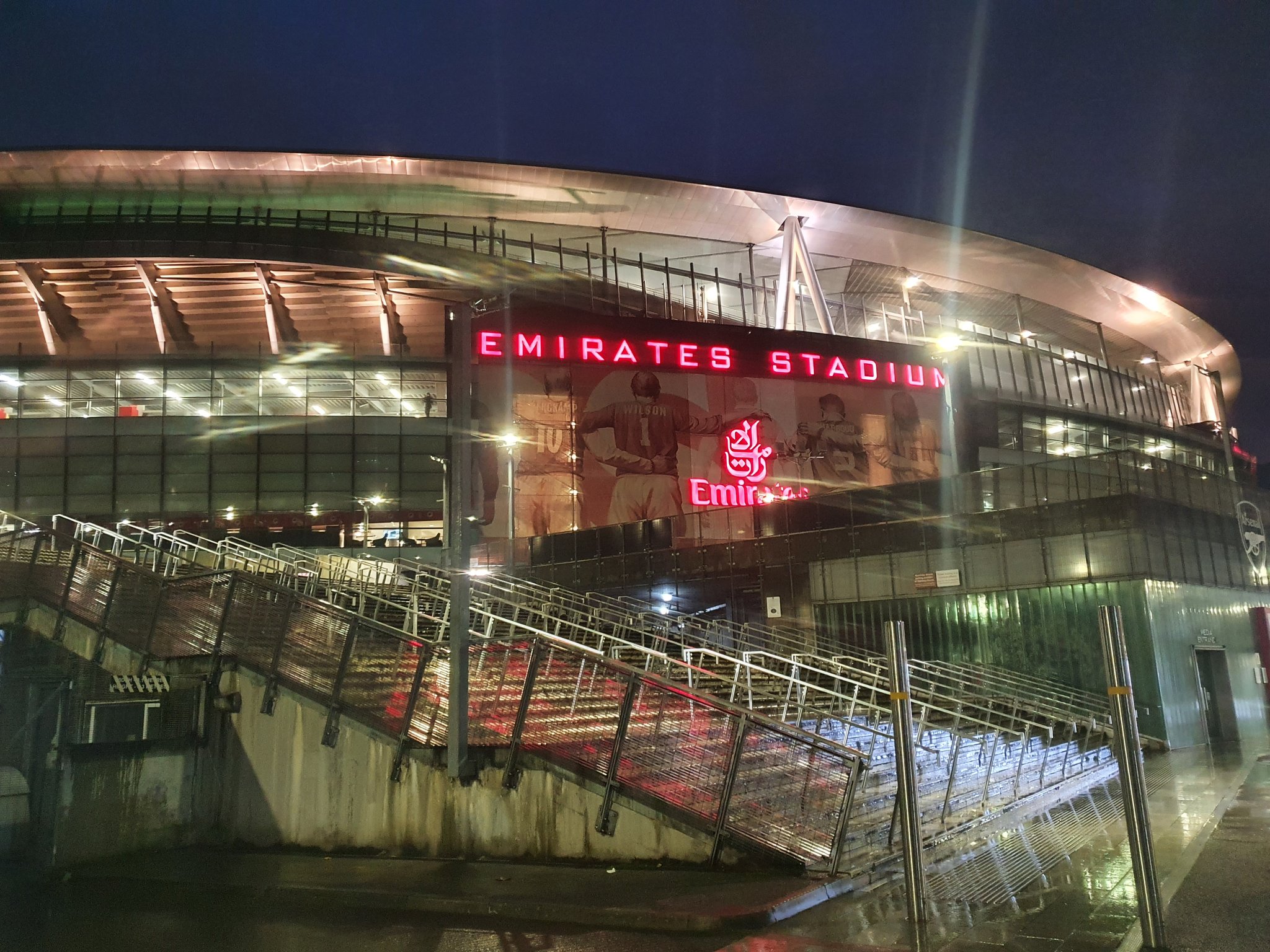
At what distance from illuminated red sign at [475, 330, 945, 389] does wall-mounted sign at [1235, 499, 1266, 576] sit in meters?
14.6

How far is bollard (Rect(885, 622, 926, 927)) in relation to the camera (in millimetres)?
6926

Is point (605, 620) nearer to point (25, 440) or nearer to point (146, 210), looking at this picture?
point (25, 440)

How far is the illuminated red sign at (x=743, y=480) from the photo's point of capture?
115ft

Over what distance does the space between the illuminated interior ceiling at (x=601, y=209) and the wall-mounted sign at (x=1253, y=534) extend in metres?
23.3

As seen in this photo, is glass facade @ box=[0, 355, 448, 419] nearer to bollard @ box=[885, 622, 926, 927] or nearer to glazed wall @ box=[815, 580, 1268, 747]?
glazed wall @ box=[815, 580, 1268, 747]

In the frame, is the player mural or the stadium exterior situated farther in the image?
the player mural

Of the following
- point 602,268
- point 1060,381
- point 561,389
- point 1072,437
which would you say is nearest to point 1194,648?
point 561,389

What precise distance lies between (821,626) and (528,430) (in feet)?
44.3

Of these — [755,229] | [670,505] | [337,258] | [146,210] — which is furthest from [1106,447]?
[146,210]

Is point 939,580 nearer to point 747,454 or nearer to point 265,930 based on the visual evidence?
point 747,454

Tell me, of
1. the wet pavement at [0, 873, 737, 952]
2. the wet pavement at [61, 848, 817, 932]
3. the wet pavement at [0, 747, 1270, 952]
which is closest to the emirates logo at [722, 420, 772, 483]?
the wet pavement at [0, 747, 1270, 952]

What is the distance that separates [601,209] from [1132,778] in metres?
40.7

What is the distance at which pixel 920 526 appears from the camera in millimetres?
23453

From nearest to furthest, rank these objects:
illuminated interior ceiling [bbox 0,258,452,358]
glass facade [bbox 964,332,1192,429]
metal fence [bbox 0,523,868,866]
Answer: metal fence [bbox 0,523,868,866], illuminated interior ceiling [bbox 0,258,452,358], glass facade [bbox 964,332,1192,429]
